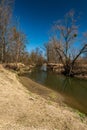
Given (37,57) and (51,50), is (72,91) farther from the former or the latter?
(37,57)

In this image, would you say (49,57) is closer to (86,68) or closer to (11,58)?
(11,58)

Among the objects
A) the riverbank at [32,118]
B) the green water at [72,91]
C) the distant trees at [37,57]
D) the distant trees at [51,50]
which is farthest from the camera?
the distant trees at [37,57]

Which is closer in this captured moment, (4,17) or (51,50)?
(4,17)

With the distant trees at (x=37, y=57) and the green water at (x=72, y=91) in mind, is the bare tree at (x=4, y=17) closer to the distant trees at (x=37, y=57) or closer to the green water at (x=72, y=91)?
the green water at (x=72, y=91)

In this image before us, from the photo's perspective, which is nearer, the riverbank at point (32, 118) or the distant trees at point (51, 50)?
the riverbank at point (32, 118)

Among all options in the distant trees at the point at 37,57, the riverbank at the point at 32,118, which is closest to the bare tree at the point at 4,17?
the riverbank at the point at 32,118

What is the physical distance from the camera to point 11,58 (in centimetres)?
3375

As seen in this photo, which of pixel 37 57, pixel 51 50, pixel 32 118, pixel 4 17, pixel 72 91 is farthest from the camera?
pixel 37 57

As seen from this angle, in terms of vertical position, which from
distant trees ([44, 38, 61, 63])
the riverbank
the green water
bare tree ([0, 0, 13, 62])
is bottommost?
the green water

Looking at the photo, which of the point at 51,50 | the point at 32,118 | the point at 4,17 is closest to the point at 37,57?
the point at 51,50

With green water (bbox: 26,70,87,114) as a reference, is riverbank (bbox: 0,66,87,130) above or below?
above

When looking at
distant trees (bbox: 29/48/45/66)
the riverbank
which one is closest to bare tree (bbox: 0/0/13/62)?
the riverbank

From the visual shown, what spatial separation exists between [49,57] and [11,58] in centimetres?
2233

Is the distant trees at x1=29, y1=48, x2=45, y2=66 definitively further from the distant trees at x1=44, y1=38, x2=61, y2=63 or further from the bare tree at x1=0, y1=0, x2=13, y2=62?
the bare tree at x1=0, y1=0, x2=13, y2=62
